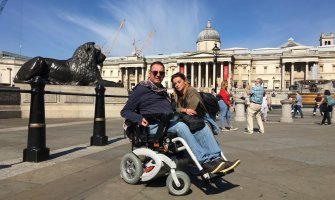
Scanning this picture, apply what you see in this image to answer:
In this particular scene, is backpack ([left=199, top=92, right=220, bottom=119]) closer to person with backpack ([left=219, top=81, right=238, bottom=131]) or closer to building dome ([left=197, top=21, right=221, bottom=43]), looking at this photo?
person with backpack ([left=219, top=81, right=238, bottom=131])

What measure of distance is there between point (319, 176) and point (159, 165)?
8.48ft

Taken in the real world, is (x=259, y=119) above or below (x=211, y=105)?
below

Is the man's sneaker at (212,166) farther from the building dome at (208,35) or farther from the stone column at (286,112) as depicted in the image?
the building dome at (208,35)

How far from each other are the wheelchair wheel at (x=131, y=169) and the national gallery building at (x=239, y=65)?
275ft

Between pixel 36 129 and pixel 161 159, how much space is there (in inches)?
107

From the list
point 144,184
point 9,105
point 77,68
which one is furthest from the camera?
point 77,68

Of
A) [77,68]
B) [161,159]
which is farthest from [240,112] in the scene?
[161,159]

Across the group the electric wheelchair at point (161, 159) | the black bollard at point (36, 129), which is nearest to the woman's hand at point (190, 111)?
the electric wheelchair at point (161, 159)

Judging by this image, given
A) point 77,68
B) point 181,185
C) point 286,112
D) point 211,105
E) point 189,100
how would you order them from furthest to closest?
1. point 286,112
2. point 77,68
3. point 211,105
4. point 189,100
5. point 181,185

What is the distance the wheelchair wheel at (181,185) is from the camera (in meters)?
4.05

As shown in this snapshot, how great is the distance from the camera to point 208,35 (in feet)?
372

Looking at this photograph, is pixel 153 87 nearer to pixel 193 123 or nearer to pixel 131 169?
pixel 193 123

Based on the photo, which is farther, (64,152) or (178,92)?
(64,152)

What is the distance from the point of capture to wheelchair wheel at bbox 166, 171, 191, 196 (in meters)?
4.05
